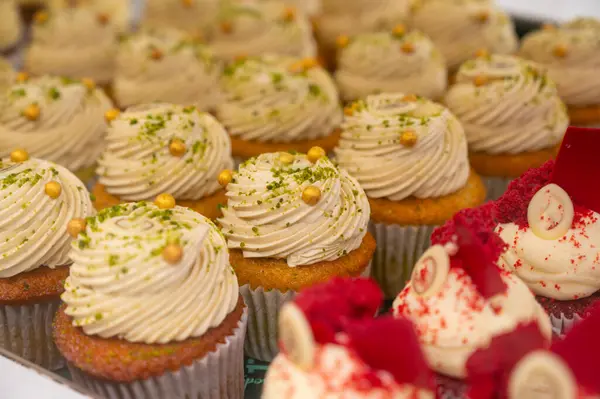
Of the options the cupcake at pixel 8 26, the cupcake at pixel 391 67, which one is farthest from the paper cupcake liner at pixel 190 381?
the cupcake at pixel 8 26

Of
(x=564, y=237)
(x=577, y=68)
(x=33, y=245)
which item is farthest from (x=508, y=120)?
(x=33, y=245)

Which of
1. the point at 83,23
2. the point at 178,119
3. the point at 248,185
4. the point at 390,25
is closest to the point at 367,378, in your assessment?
the point at 248,185

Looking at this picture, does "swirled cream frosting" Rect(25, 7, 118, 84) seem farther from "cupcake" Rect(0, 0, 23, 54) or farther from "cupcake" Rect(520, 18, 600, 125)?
"cupcake" Rect(520, 18, 600, 125)

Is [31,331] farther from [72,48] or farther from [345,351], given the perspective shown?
[72,48]

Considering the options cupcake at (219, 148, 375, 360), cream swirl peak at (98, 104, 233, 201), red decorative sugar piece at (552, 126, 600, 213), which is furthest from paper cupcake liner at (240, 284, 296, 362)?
red decorative sugar piece at (552, 126, 600, 213)

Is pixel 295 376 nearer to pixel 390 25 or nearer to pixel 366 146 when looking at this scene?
pixel 366 146

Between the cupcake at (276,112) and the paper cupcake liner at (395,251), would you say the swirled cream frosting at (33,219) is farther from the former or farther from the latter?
the paper cupcake liner at (395,251)

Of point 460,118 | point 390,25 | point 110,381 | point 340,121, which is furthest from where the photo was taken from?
point 390,25
